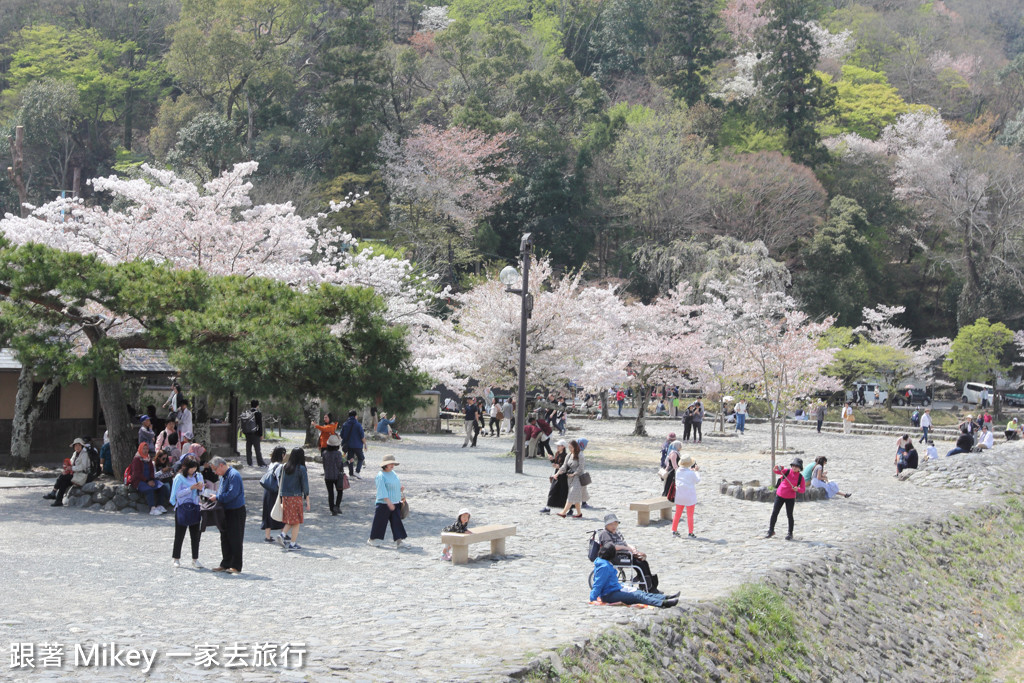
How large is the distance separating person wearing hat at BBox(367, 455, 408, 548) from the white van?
153 ft

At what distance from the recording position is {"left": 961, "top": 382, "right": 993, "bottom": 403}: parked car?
52.4 meters

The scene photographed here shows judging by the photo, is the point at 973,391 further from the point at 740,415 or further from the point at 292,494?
the point at 292,494

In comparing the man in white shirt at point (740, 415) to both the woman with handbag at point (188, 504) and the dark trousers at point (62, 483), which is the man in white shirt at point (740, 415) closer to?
the dark trousers at point (62, 483)

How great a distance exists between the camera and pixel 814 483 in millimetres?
20031

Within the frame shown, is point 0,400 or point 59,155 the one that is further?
point 59,155

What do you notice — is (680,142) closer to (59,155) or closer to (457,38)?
(457,38)

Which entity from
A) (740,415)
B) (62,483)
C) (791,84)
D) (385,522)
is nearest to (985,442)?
(740,415)

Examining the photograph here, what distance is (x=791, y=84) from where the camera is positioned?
2296 inches

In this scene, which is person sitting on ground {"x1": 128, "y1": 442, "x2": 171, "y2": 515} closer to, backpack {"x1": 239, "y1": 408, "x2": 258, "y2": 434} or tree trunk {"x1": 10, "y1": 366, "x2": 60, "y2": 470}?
tree trunk {"x1": 10, "y1": 366, "x2": 60, "y2": 470}

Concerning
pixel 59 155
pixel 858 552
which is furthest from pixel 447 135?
pixel 858 552

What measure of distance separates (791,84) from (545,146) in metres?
17.4

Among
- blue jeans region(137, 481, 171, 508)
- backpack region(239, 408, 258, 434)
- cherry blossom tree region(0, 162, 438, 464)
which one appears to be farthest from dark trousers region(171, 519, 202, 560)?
backpack region(239, 408, 258, 434)

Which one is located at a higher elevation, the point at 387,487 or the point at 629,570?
the point at 387,487

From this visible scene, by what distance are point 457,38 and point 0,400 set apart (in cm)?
3993
